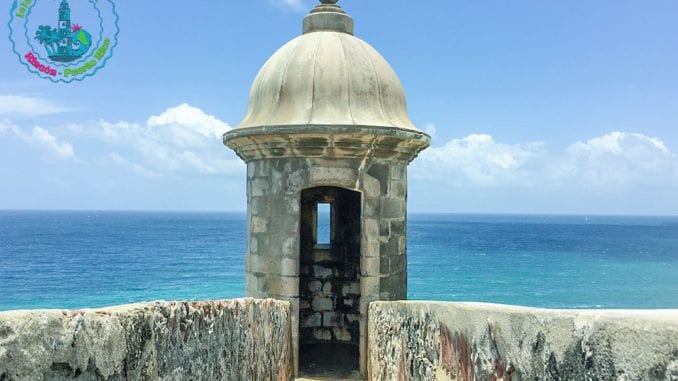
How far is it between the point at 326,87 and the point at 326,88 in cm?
1

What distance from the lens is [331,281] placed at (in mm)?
8664

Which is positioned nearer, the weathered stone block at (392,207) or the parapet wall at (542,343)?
the parapet wall at (542,343)

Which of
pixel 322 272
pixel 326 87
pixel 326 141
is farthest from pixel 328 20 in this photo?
pixel 322 272

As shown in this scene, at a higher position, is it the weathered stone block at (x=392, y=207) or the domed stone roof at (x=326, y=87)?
the domed stone roof at (x=326, y=87)

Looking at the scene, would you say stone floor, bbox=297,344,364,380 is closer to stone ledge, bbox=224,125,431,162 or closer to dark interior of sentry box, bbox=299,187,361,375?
dark interior of sentry box, bbox=299,187,361,375

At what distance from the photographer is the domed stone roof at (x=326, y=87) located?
6.34 meters

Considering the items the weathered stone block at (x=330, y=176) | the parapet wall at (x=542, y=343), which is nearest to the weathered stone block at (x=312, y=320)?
the weathered stone block at (x=330, y=176)

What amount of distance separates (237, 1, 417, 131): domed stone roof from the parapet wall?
9.70ft

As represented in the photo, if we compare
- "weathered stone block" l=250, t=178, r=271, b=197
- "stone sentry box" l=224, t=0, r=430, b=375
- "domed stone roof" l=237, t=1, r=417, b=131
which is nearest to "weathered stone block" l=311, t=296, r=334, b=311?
"stone sentry box" l=224, t=0, r=430, b=375

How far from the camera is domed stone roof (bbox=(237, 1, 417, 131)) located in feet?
20.8

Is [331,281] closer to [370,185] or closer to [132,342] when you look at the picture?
[370,185]

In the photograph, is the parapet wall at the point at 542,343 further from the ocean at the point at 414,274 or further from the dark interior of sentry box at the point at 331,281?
the ocean at the point at 414,274

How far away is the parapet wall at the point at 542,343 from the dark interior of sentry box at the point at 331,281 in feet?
15.4

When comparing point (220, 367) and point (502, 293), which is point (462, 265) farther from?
point (220, 367)
